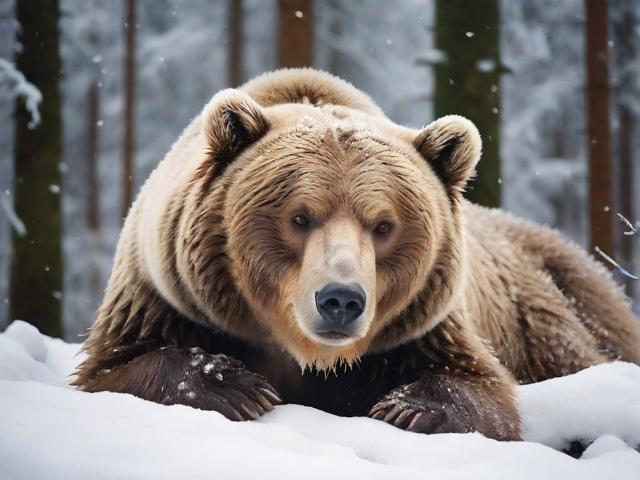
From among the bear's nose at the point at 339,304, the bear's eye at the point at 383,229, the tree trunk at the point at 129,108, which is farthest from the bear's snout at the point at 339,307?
the tree trunk at the point at 129,108

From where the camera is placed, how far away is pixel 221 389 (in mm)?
3580

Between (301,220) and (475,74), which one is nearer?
(301,220)

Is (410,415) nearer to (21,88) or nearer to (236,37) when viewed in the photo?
(21,88)

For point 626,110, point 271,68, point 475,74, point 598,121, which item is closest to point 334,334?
point 475,74

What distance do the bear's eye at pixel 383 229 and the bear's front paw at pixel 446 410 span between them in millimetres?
729

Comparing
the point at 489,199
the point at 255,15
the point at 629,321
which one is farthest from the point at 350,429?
the point at 255,15

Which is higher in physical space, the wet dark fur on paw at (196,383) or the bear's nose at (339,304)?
the bear's nose at (339,304)

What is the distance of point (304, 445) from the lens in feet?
9.94

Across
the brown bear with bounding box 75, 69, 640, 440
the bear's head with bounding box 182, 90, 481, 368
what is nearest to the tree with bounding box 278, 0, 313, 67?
the brown bear with bounding box 75, 69, 640, 440

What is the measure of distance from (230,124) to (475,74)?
13.8 ft

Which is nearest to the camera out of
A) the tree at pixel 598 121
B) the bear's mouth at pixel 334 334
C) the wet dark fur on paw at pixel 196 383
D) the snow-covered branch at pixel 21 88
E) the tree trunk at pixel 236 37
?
the bear's mouth at pixel 334 334

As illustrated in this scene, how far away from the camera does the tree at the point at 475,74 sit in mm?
7570

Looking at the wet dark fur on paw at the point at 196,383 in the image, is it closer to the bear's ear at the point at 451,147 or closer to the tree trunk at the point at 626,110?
the bear's ear at the point at 451,147

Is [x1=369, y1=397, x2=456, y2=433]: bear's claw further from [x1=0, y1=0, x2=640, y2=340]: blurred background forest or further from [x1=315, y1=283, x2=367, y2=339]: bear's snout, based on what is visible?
[x1=0, y1=0, x2=640, y2=340]: blurred background forest
